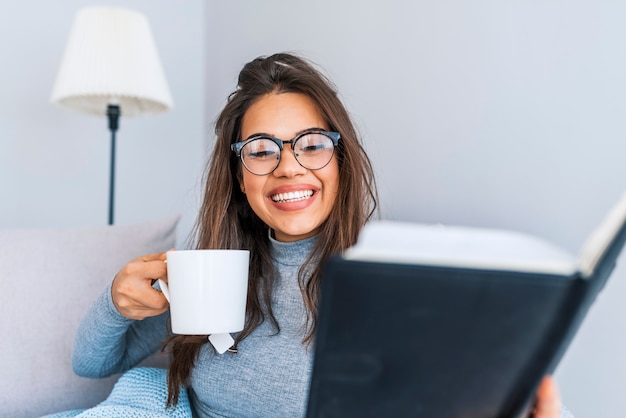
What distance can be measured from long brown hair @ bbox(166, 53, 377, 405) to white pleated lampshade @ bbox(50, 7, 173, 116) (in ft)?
2.12

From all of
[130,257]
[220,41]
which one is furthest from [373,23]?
[220,41]

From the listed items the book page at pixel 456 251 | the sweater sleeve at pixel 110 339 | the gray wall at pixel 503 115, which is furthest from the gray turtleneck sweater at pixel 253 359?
the book page at pixel 456 251

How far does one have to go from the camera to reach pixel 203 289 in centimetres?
81

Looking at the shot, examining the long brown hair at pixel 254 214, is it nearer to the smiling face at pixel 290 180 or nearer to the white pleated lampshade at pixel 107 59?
the smiling face at pixel 290 180

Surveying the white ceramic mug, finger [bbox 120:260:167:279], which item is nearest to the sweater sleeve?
finger [bbox 120:260:167:279]

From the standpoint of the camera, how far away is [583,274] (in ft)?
1.39

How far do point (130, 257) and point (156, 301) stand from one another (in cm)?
38

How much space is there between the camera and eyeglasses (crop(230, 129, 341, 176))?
3.33 ft

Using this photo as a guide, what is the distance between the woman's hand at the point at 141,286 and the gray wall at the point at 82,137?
1167 millimetres

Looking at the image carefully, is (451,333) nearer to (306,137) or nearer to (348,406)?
(348,406)

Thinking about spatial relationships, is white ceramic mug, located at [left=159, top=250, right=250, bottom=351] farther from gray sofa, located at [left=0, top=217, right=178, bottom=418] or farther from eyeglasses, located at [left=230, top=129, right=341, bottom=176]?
gray sofa, located at [left=0, top=217, right=178, bottom=418]

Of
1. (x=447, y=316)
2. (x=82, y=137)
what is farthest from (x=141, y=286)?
(x=82, y=137)

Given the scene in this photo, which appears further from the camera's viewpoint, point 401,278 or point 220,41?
point 220,41

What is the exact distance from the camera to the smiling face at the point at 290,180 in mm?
1021
